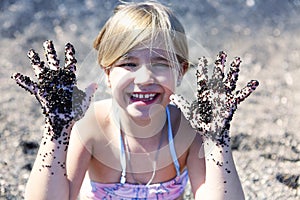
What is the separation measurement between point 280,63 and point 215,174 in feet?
9.17

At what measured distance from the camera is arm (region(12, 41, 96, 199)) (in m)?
2.14

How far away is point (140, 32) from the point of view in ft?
7.55

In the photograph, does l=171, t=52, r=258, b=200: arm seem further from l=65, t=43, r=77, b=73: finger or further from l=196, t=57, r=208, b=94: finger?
l=65, t=43, r=77, b=73: finger

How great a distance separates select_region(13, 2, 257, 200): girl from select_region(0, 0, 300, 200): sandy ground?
85 centimetres

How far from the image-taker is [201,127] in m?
2.28

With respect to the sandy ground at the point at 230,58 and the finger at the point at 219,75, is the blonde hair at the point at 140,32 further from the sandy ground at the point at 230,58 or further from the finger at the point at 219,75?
the sandy ground at the point at 230,58

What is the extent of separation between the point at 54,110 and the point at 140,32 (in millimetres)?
479

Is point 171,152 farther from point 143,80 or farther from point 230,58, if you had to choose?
point 230,58

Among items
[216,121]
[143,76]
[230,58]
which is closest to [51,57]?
[143,76]

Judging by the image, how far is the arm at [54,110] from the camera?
2141mm

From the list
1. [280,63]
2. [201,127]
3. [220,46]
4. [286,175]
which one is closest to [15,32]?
[220,46]

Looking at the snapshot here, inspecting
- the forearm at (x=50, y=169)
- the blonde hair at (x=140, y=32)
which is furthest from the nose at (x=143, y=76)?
the forearm at (x=50, y=169)

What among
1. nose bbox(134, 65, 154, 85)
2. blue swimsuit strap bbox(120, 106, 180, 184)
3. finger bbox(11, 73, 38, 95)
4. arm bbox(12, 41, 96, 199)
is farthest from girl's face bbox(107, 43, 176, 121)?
finger bbox(11, 73, 38, 95)

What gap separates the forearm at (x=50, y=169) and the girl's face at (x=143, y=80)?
279 millimetres
